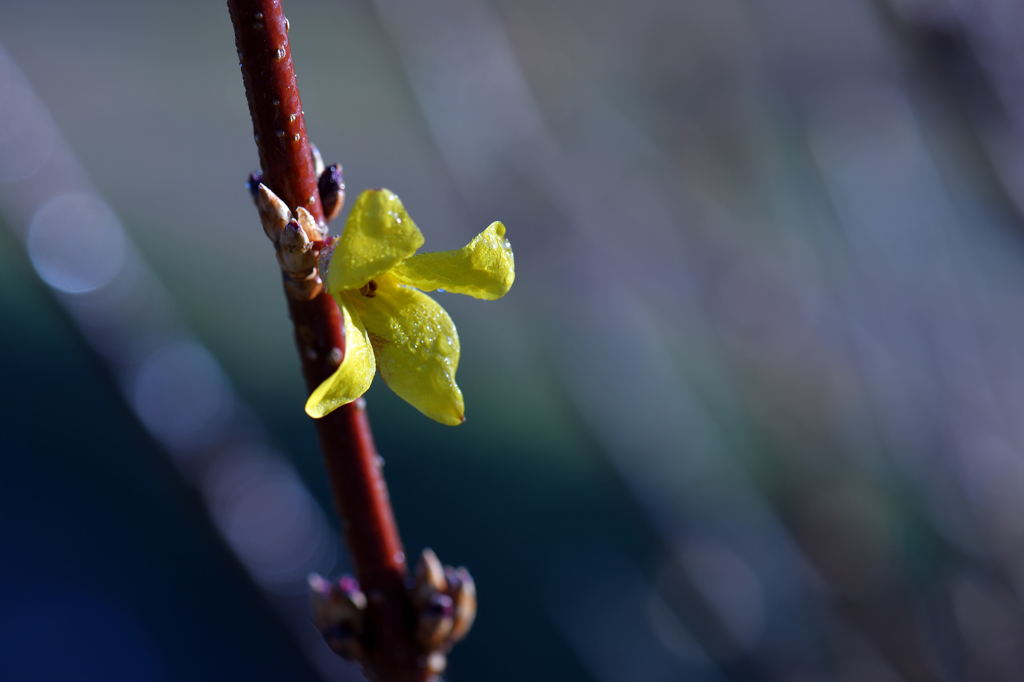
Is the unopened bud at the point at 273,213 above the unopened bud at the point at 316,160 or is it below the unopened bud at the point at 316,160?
below

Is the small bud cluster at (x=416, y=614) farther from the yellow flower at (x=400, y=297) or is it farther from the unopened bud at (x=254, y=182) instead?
the unopened bud at (x=254, y=182)

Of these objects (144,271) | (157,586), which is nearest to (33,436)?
(157,586)

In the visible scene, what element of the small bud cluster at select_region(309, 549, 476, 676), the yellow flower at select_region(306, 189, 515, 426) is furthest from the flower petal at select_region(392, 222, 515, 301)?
the small bud cluster at select_region(309, 549, 476, 676)

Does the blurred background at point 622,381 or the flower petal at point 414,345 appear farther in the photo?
the blurred background at point 622,381

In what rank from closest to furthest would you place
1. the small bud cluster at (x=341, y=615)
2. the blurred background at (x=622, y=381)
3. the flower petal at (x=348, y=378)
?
the flower petal at (x=348, y=378) < the small bud cluster at (x=341, y=615) < the blurred background at (x=622, y=381)

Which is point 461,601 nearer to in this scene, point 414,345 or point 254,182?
point 414,345

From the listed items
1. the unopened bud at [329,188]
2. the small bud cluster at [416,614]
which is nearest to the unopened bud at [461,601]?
the small bud cluster at [416,614]

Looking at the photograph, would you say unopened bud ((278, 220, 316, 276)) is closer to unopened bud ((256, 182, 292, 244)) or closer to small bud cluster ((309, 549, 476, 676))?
unopened bud ((256, 182, 292, 244))
